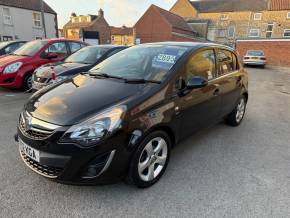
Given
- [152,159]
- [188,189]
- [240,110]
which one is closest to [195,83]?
[152,159]

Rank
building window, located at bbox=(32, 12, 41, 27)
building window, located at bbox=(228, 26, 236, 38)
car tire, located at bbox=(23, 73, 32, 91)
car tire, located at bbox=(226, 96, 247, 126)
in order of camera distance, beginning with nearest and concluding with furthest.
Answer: car tire, located at bbox=(226, 96, 247, 126) < car tire, located at bbox=(23, 73, 32, 91) < building window, located at bbox=(32, 12, 41, 27) < building window, located at bbox=(228, 26, 236, 38)

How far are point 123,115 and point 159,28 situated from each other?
3925 centimetres

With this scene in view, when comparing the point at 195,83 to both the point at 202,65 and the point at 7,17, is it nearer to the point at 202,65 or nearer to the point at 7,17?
the point at 202,65

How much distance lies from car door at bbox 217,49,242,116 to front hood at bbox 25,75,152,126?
1749 mm

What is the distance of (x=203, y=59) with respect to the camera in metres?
3.71

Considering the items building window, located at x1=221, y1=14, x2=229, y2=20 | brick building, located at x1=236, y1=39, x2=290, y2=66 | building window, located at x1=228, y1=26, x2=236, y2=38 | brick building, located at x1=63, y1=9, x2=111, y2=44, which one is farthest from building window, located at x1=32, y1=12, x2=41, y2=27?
building window, located at x1=228, y1=26, x2=236, y2=38

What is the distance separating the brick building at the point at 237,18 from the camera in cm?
4306

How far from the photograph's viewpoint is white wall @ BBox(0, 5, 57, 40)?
2517 cm

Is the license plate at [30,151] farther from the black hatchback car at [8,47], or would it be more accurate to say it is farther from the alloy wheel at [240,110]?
the black hatchback car at [8,47]

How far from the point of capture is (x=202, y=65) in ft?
12.0

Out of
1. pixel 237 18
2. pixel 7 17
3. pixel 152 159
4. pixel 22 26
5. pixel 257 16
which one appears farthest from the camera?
pixel 237 18

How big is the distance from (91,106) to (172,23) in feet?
127

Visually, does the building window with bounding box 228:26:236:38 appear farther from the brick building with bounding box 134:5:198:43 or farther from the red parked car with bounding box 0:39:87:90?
the red parked car with bounding box 0:39:87:90

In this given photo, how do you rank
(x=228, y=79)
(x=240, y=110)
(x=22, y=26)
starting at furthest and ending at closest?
(x=22, y=26) < (x=240, y=110) < (x=228, y=79)
